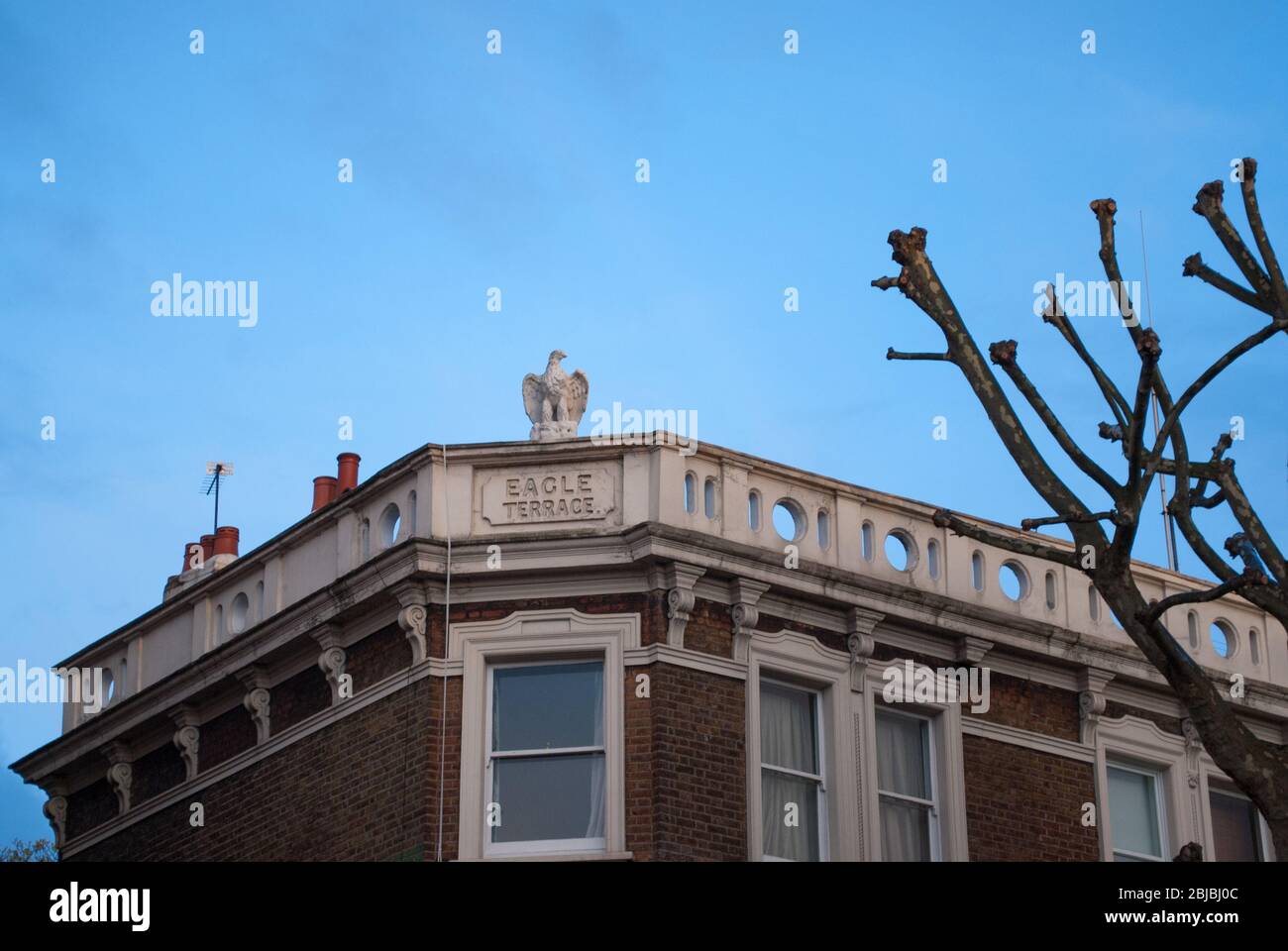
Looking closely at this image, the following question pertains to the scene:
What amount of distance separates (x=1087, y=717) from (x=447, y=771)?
7.32 m

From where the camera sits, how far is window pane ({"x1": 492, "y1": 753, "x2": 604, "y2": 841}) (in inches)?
828

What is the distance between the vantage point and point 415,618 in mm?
21672

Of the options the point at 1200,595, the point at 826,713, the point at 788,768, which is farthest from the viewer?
the point at 826,713

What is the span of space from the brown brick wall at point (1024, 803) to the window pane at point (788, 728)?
6.07 ft

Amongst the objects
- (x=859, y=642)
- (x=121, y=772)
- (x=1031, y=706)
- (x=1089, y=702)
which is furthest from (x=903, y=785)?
(x=121, y=772)

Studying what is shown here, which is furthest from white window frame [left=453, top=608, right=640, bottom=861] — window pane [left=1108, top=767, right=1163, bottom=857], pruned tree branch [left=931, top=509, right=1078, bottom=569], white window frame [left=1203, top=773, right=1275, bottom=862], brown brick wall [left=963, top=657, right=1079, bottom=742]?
white window frame [left=1203, top=773, right=1275, bottom=862]

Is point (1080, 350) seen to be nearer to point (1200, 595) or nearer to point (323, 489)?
point (1200, 595)

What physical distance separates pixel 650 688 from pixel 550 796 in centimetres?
140

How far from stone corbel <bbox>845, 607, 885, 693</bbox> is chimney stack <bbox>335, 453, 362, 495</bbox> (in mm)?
7205

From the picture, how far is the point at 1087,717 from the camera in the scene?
24.2 m

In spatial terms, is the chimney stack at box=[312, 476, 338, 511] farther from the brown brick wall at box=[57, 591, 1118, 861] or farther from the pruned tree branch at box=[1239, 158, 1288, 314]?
the pruned tree branch at box=[1239, 158, 1288, 314]

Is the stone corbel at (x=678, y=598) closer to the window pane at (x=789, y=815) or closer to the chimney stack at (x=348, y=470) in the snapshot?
the window pane at (x=789, y=815)

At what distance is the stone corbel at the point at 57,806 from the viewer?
26922 millimetres

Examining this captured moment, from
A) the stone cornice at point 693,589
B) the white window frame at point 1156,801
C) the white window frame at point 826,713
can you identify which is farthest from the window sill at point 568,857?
the white window frame at point 1156,801
